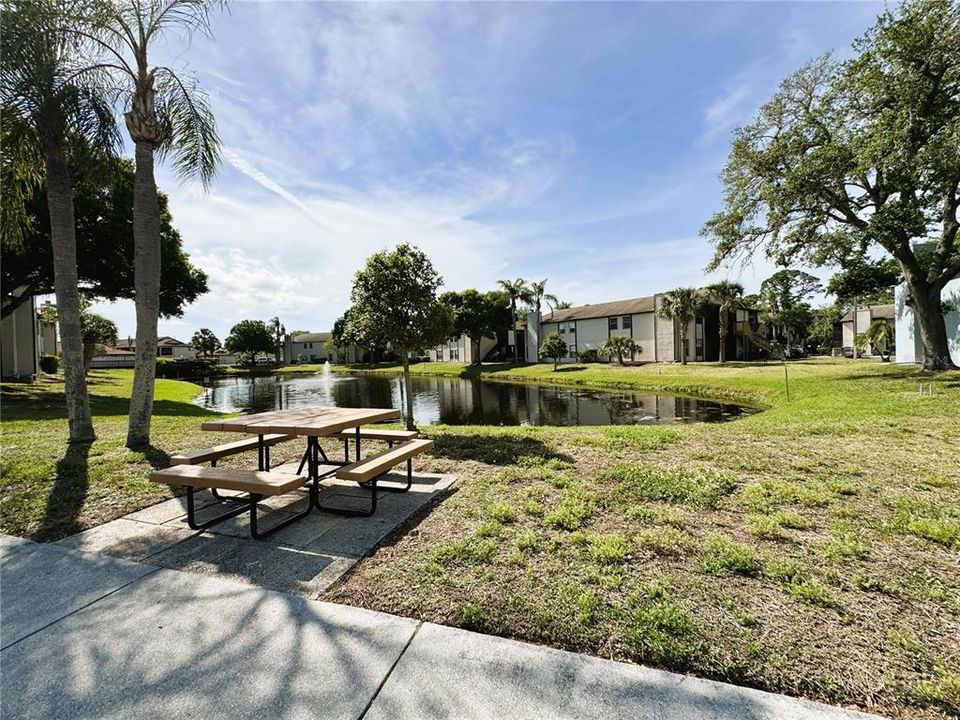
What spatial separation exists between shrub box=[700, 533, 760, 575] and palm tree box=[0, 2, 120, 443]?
9661 mm

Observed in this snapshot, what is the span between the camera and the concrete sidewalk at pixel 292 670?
2086mm

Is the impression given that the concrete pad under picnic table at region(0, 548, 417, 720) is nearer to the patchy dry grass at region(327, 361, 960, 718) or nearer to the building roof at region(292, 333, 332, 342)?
the patchy dry grass at region(327, 361, 960, 718)

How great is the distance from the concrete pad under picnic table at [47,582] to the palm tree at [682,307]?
131 feet

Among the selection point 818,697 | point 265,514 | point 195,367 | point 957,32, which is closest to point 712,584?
point 818,697

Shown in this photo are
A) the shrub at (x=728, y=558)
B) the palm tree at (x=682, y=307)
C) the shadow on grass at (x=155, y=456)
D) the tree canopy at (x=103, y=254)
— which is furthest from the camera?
the palm tree at (x=682, y=307)

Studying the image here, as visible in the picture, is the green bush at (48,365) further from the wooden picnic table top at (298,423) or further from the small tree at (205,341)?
the small tree at (205,341)

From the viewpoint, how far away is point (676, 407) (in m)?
18.4

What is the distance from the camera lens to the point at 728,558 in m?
3.36

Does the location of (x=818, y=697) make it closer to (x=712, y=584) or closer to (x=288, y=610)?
(x=712, y=584)

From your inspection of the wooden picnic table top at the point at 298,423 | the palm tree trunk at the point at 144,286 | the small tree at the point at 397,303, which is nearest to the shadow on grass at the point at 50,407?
the palm tree trunk at the point at 144,286

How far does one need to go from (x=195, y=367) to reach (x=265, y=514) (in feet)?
187

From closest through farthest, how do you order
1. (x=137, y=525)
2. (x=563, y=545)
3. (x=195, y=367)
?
(x=563, y=545)
(x=137, y=525)
(x=195, y=367)

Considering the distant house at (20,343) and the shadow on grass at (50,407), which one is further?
the distant house at (20,343)

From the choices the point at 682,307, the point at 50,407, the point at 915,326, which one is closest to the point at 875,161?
the point at 915,326
